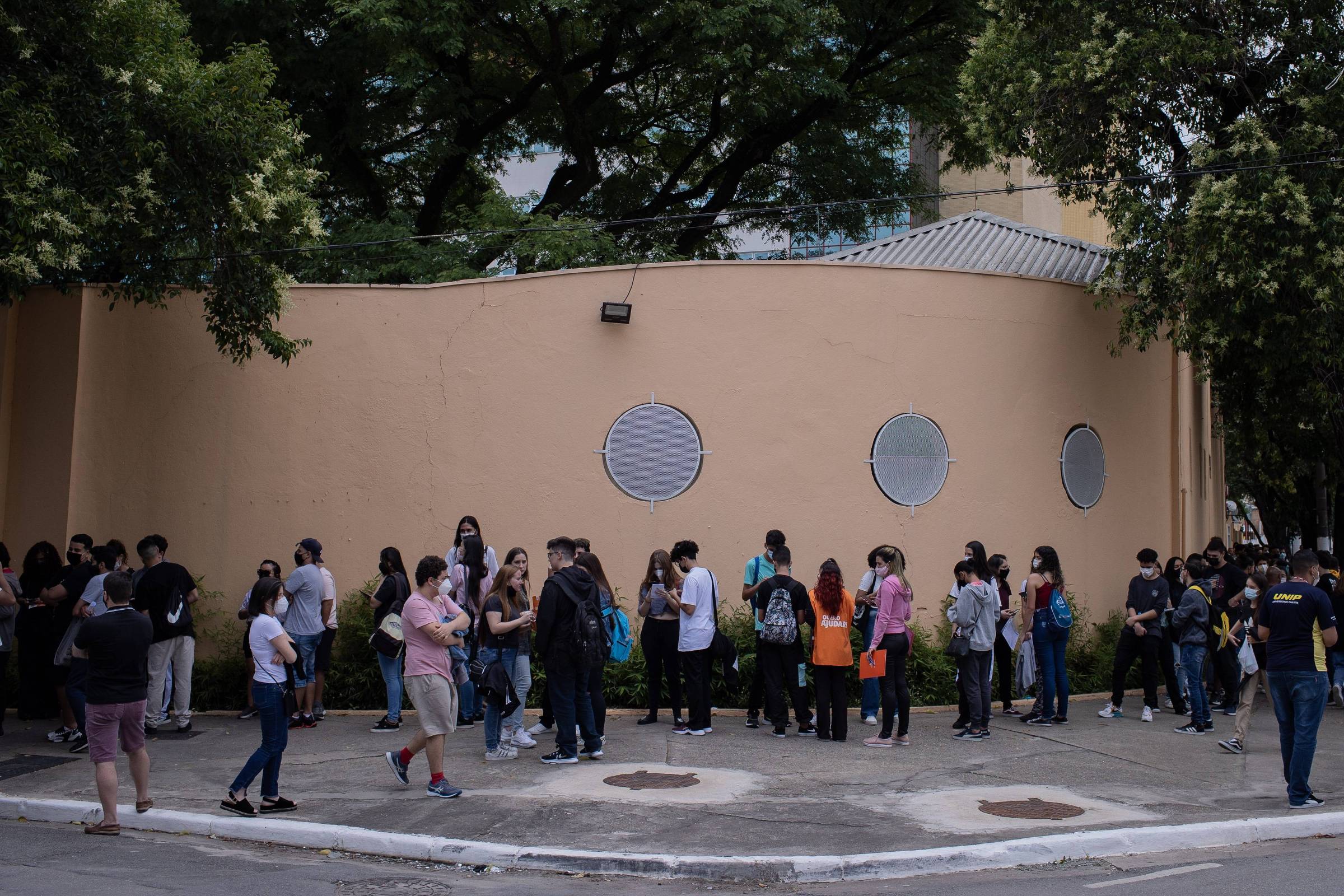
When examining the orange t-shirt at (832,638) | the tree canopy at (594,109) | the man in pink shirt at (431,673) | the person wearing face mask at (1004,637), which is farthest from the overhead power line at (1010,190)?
the man in pink shirt at (431,673)

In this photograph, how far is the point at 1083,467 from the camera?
1510cm

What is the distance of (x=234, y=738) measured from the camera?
11.4 m

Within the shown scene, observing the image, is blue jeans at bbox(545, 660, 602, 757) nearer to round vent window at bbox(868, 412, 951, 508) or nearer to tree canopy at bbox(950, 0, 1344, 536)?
round vent window at bbox(868, 412, 951, 508)

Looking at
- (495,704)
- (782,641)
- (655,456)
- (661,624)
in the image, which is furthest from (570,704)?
(655,456)

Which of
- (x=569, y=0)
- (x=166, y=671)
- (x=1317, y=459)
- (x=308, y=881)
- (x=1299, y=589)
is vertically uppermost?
(x=569, y=0)

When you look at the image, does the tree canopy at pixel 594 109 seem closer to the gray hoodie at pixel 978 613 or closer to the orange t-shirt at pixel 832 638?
the gray hoodie at pixel 978 613

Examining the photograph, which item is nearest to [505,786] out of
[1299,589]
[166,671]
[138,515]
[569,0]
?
[166,671]

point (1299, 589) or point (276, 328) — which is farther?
point (276, 328)

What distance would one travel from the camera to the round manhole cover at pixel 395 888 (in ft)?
21.9

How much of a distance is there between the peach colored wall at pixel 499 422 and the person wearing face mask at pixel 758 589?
175 cm

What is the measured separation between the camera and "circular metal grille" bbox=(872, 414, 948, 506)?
551 inches

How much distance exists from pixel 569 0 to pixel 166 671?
43.7 feet

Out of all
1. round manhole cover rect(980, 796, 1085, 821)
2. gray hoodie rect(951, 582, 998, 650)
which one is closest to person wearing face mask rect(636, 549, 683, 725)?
gray hoodie rect(951, 582, 998, 650)

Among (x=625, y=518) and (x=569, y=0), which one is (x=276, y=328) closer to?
(x=625, y=518)
